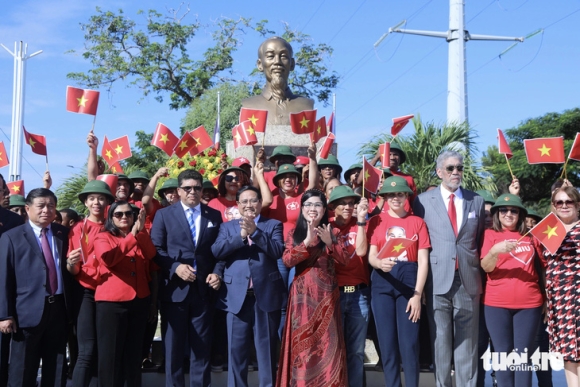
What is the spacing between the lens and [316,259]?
5.88 meters

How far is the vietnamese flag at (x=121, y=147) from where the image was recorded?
26.5 ft

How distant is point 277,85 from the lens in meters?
10.3

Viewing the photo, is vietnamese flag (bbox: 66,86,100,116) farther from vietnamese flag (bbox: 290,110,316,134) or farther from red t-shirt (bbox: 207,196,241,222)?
vietnamese flag (bbox: 290,110,316,134)

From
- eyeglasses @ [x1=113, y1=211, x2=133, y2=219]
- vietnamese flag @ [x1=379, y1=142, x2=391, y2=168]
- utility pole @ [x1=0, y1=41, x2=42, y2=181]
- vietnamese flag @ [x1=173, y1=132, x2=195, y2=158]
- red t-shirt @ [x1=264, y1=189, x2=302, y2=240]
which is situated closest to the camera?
eyeglasses @ [x1=113, y1=211, x2=133, y2=219]

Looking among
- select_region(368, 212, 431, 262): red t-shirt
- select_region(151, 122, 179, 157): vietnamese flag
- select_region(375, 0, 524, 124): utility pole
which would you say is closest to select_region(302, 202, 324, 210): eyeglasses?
select_region(368, 212, 431, 262): red t-shirt

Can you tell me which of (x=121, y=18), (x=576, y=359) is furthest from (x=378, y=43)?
(x=576, y=359)

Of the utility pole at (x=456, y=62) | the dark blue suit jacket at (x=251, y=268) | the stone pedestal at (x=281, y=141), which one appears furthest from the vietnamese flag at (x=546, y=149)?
the utility pole at (x=456, y=62)

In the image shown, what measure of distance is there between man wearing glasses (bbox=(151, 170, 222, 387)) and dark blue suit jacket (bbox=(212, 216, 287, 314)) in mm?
159

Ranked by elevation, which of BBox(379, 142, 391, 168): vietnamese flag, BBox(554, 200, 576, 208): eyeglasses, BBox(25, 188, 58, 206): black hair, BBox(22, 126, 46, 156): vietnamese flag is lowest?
BBox(554, 200, 576, 208): eyeglasses

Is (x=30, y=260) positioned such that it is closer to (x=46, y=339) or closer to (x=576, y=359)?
(x=46, y=339)

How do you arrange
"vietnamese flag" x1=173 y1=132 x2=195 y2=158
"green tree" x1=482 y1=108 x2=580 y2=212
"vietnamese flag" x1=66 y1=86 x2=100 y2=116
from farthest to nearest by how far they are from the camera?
1. "green tree" x1=482 y1=108 x2=580 y2=212
2. "vietnamese flag" x1=173 y1=132 x2=195 y2=158
3. "vietnamese flag" x1=66 y1=86 x2=100 y2=116

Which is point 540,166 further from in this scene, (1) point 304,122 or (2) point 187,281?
(2) point 187,281

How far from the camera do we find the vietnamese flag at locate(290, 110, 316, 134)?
7.98 metres

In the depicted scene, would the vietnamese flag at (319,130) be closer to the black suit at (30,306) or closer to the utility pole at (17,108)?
the black suit at (30,306)
